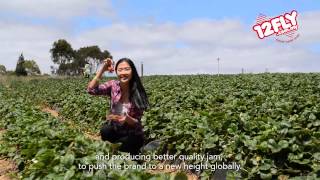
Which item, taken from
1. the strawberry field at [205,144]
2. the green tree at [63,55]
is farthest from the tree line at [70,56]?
the strawberry field at [205,144]

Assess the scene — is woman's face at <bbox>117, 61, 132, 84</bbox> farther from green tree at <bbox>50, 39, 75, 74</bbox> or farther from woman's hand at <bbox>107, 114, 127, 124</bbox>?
green tree at <bbox>50, 39, 75, 74</bbox>

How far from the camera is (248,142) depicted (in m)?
6.13

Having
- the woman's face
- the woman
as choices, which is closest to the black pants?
the woman

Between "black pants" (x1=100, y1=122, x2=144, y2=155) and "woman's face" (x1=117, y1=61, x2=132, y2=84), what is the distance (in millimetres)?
484

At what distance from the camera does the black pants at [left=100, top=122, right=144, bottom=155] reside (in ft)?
17.5

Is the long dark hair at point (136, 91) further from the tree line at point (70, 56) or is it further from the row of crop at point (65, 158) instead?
the tree line at point (70, 56)

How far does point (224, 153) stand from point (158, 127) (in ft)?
9.11

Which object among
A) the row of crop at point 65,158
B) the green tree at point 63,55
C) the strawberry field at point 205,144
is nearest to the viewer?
the row of crop at point 65,158

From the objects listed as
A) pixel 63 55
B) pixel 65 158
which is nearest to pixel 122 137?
pixel 65 158

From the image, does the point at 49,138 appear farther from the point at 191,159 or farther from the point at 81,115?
the point at 81,115

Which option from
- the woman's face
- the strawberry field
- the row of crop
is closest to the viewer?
the row of crop

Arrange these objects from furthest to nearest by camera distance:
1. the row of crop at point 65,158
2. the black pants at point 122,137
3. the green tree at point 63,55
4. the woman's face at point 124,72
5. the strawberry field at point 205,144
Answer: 1. the green tree at point 63,55
2. the black pants at point 122,137
3. the woman's face at point 124,72
4. the strawberry field at point 205,144
5. the row of crop at point 65,158

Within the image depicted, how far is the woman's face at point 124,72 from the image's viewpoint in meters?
5.20

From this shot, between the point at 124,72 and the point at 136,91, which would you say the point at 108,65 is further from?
the point at 136,91
